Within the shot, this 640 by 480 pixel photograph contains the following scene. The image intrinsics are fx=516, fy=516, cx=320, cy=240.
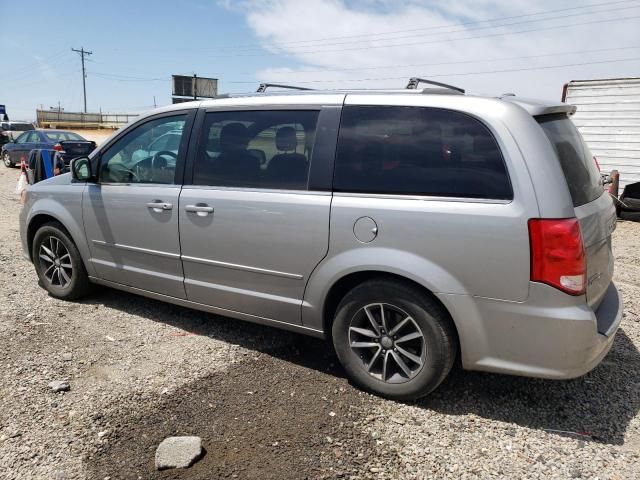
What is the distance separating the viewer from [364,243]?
3.06 m

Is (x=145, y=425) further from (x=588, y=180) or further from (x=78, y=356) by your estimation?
(x=588, y=180)

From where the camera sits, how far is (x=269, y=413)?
10.1 feet

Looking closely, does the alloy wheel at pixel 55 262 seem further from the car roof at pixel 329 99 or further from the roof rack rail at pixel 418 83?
the roof rack rail at pixel 418 83

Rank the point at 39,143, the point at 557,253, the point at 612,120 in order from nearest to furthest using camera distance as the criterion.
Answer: the point at 557,253 < the point at 612,120 < the point at 39,143

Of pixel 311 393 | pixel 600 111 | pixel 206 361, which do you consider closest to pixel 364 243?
pixel 311 393

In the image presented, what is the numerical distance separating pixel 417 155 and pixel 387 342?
1.14 m

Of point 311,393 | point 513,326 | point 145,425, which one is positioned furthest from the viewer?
point 311,393

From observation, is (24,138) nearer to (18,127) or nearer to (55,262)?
(18,127)

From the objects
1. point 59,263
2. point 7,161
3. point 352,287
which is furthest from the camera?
point 7,161

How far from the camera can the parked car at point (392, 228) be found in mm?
2691

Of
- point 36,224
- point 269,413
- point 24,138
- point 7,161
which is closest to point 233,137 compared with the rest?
point 269,413

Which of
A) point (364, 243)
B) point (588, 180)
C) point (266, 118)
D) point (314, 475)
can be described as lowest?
point (314, 475)

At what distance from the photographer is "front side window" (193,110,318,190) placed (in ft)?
11.1

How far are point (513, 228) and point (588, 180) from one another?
2.64 ft
